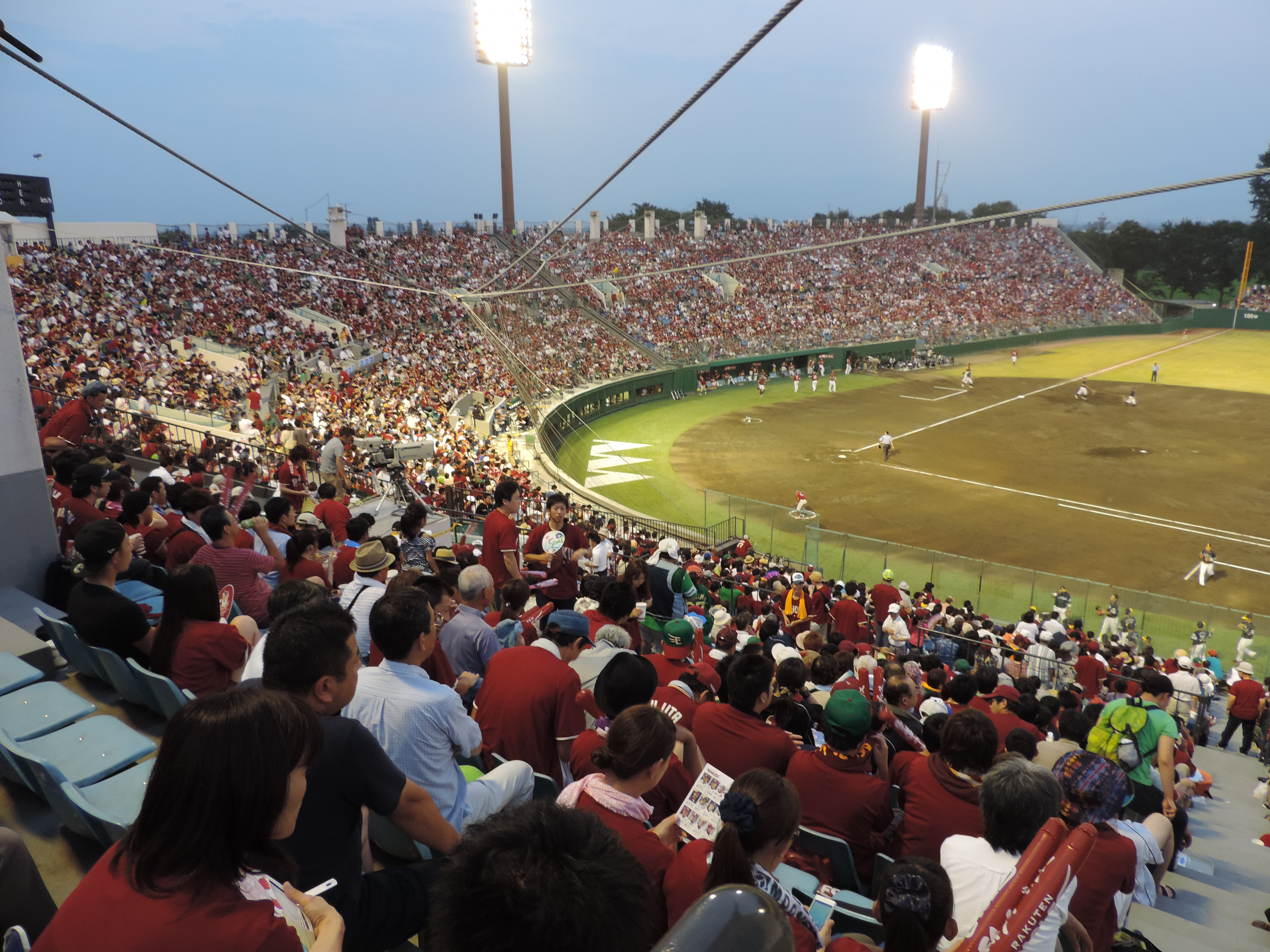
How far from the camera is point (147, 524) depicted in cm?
736

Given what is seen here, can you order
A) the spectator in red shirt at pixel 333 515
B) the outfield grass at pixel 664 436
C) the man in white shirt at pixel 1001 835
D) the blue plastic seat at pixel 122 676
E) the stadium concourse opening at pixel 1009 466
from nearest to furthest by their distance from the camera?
the man in white shirt at pixel 1001 835 < the blue plastic seat at pixel 122 676 < the spectator in red shirt at pixel 333 515 < the stadium concourse opening at pixel 1009 466 < the outfield grass at pixel 664 436

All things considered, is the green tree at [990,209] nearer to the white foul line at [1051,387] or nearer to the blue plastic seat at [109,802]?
the white foul line at [1051,387]

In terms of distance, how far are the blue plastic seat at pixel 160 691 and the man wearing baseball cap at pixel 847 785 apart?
317cm

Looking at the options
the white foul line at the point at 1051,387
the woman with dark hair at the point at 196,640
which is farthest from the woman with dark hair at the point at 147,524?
the white foul line at the point at 1051,387

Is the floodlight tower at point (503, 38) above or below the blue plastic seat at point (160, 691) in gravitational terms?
above

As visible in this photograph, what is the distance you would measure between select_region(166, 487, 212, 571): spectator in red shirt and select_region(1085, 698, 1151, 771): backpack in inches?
259

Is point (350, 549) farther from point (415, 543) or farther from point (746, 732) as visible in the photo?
point (746, 732)

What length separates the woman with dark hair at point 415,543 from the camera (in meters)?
7.56

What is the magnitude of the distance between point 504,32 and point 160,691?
56.6 m

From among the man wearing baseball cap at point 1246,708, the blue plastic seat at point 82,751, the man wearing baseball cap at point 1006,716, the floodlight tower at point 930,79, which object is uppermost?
the floodlight tower at point 930,79

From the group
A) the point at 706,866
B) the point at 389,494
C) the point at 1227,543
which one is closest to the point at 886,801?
the point at 706,866

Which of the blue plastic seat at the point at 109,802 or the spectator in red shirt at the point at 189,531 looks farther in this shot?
the spectator in red shirt at the point at 189,531

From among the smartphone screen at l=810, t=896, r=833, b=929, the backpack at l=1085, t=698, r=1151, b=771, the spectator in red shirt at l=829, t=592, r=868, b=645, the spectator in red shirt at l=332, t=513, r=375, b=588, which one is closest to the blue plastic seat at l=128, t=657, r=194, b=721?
the spectator in red shirt at l=332, t=513, r=375, b=588

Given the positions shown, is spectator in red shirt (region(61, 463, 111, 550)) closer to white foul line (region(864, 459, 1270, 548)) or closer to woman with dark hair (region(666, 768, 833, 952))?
woman with dark hair (region(666, 768, 833, 952))
